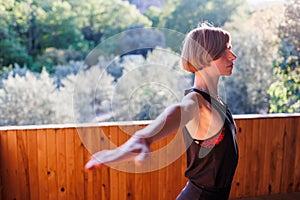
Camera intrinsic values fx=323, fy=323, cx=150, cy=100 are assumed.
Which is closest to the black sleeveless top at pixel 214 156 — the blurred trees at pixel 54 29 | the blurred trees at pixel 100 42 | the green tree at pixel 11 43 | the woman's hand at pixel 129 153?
the woman's hand at pixel 129 153

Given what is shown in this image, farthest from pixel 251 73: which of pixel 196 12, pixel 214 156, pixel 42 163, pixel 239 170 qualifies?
pixel 214 156

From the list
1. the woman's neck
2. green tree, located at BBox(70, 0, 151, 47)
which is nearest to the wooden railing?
the woman's neck

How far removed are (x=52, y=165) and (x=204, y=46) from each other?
1.73m

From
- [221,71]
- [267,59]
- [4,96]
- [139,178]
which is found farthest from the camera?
[267,59]

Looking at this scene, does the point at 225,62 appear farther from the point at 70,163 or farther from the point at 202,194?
the point at 70,163

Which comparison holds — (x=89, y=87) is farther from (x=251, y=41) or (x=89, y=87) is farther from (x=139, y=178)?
(x=251, y=41)

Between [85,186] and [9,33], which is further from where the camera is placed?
[9,33]

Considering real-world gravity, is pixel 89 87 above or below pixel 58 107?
above

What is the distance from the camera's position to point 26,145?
2.38 m

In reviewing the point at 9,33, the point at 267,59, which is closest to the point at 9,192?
the point at 267,59

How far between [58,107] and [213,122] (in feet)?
18.9

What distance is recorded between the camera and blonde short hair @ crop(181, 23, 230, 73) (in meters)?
1.13

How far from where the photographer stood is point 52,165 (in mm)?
2426

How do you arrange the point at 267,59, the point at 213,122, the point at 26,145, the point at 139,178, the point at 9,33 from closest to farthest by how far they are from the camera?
the point at 213,122 → the point at 26,145 → the point at 139,178 → the point at 267,59 → the point at 9,33
